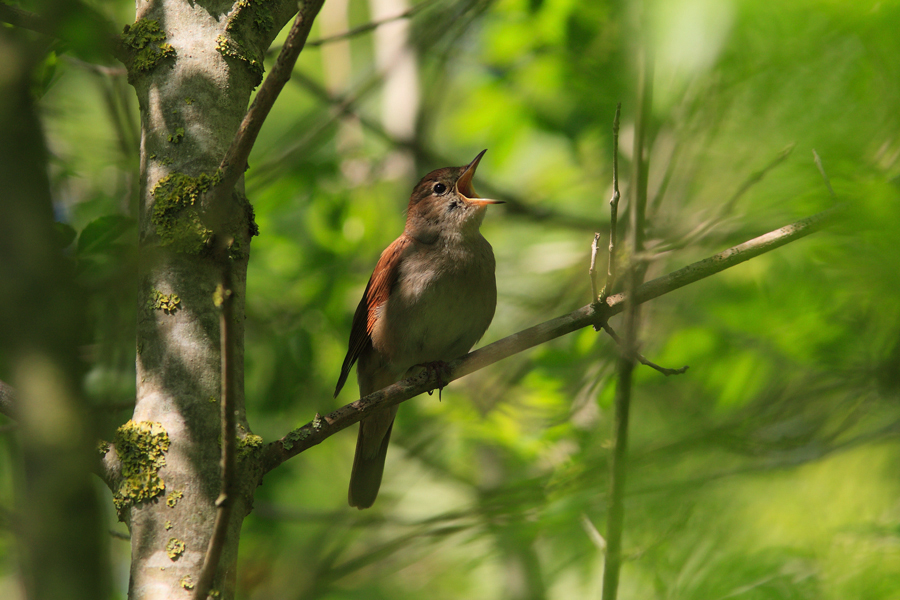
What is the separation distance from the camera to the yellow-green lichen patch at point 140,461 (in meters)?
2.53

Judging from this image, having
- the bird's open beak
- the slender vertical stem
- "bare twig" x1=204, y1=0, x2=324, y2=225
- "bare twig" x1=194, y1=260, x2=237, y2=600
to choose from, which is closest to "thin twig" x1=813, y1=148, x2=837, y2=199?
the slender vertical stem

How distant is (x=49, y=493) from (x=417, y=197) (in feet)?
15.4

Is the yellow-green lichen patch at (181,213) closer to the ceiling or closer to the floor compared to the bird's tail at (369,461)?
closer to the floor

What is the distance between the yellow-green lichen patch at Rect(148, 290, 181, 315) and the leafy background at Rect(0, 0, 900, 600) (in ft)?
0.46

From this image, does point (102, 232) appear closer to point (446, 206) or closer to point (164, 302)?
point (164, 302)

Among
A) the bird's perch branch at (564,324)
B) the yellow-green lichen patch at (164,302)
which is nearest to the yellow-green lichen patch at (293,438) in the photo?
the bird's perch branch at (564,324)

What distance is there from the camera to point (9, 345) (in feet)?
5.78

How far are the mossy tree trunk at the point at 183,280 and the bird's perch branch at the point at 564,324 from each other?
0.20m

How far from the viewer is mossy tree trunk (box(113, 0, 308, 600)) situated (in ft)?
8.20

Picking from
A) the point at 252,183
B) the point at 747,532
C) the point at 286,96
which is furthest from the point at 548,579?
the point at 286,96

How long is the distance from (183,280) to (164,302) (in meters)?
0.11

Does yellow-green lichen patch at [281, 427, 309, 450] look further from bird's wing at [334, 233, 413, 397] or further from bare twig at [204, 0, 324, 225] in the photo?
bird's wing at [334, 233, 413, 397]

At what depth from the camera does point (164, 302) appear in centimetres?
272

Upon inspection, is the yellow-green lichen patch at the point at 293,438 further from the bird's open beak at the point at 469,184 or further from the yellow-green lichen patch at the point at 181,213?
the bird's open beak at the point at 469,184
